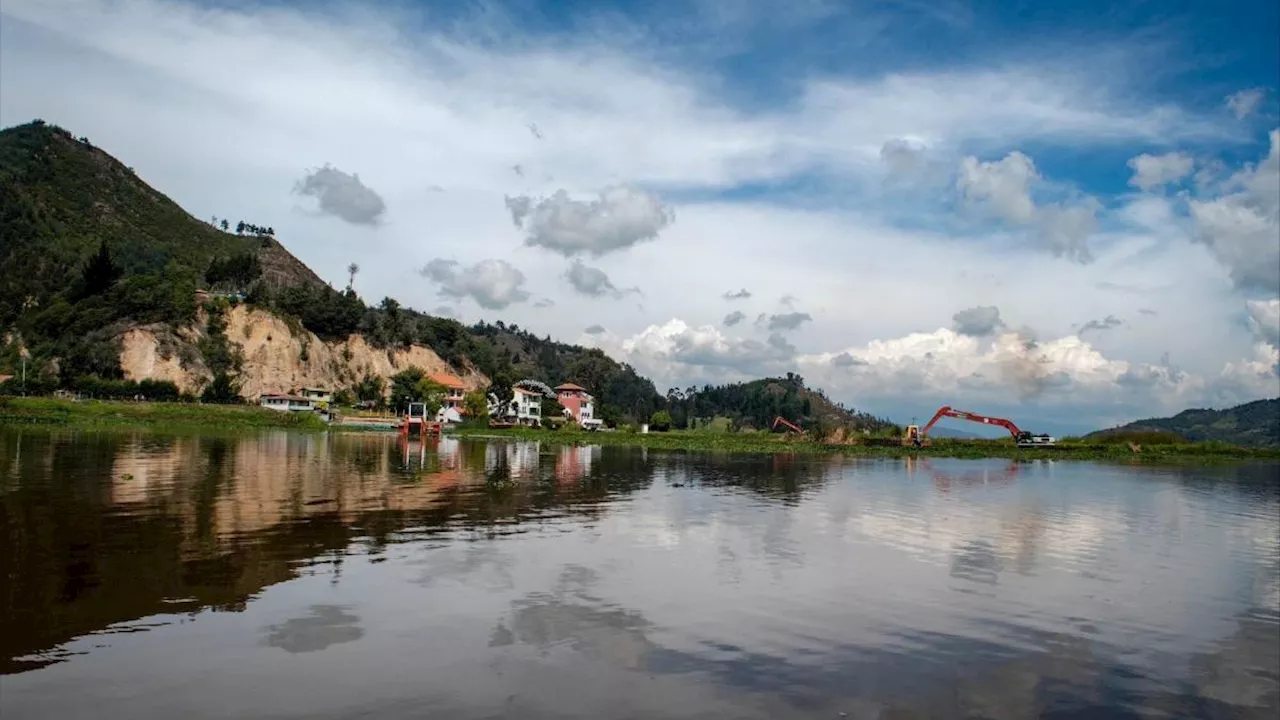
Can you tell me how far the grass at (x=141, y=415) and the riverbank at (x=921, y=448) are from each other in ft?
72.0

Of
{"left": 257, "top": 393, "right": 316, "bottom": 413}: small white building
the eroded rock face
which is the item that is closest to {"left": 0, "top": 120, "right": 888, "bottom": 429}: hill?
the eroded rock face

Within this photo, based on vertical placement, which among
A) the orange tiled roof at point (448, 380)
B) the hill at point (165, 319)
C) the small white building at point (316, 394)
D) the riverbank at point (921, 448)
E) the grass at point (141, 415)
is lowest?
the riverbank at point (921, 448)

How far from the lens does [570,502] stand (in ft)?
105

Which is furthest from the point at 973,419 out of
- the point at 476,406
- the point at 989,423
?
the point at 476,406

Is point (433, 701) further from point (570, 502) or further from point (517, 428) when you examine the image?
point (517, 428)

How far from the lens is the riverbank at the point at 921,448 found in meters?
96.2

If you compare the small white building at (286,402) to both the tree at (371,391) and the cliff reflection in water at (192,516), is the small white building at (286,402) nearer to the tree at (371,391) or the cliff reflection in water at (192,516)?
the tree at (371,391)

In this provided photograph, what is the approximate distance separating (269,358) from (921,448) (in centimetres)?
9399

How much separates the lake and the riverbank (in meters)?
65.3

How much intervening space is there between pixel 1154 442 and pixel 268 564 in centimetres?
13188

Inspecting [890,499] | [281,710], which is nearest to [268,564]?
[281,710]

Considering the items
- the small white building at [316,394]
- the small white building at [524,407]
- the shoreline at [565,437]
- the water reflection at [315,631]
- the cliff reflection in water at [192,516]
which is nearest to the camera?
the water reflection at [315,631]

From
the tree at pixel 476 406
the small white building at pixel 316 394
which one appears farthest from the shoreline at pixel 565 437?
the small white building at pixel 316 394

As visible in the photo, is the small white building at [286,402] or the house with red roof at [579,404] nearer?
the small white building at [286,402]
